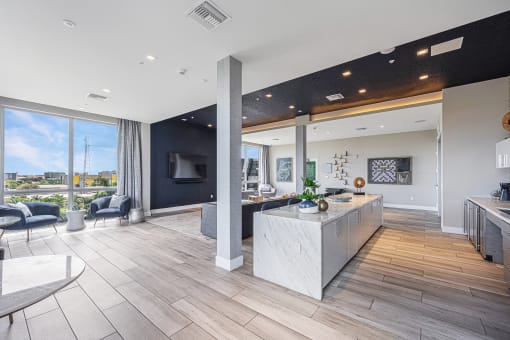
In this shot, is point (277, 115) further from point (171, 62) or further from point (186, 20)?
point (186, 20)

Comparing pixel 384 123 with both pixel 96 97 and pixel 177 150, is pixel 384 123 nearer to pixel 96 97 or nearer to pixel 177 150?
pixel 177 150

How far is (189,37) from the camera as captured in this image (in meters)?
2.65

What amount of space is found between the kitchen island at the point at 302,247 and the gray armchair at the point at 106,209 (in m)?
4.34

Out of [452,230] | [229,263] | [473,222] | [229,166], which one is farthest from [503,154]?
[229,263]

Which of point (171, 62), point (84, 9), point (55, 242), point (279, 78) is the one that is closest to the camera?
point (84, 9)

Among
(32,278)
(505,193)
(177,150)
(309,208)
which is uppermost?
(177,150)

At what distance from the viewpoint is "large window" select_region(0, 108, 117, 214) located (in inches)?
194

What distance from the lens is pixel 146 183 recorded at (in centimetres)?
691

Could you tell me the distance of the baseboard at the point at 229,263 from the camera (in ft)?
9.58

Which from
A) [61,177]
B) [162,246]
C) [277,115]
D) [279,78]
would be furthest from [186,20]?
[61,177]

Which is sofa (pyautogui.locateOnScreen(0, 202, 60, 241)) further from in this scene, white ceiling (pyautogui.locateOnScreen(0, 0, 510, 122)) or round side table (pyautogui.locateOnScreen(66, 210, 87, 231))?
white ceiling (pyautogui.locateOnScreen(0, 0, 510, 122))

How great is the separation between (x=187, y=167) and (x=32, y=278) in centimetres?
667

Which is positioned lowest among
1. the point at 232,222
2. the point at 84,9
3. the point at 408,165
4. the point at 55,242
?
the point at 55,242

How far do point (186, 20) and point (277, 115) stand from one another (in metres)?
4.65
